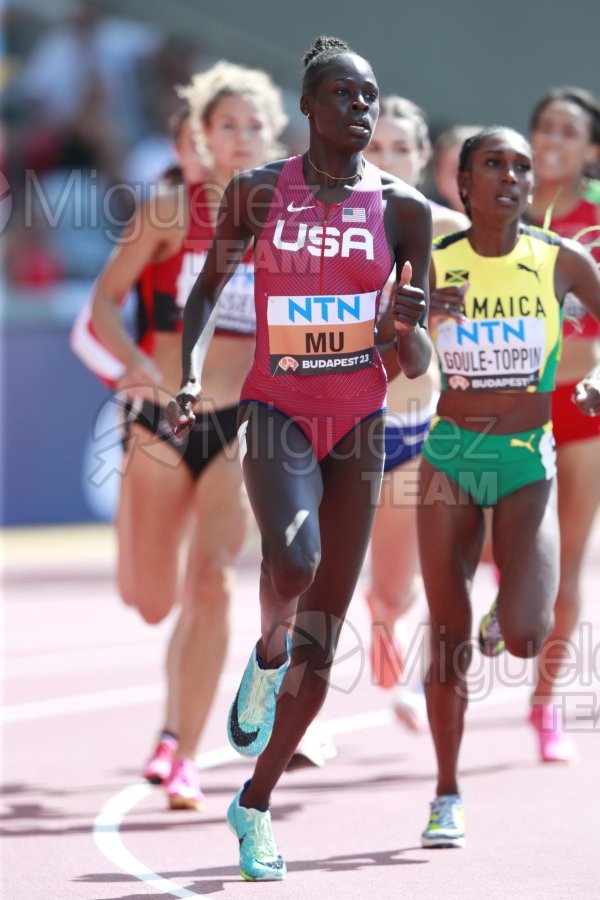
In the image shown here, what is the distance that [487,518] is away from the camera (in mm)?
6863

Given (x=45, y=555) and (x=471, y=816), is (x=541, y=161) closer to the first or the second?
(x=471, y=816)

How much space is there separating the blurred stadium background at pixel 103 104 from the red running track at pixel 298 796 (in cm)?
559

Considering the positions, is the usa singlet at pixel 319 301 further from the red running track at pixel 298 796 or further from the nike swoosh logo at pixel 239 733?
the red running track at pixel 298 796

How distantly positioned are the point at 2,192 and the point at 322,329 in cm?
1236

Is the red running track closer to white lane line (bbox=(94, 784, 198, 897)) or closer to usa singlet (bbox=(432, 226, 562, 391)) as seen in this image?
white lane line (bbox=(94, 784, 198, 897))

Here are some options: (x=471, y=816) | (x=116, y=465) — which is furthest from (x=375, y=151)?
(x=116, y=465)

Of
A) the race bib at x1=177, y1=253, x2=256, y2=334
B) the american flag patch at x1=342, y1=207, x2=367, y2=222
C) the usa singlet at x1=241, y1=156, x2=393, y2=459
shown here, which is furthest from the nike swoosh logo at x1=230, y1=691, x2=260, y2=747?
the race bib at x1=177, y1=253, x2=256, y2=334

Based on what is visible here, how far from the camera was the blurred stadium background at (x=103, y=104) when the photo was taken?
18.0 metres

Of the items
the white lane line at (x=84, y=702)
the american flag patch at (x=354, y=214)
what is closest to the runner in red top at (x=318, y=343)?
the american flag patch at (x=354, y=214)

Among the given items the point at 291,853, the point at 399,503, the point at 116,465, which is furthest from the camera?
the point at 116,465

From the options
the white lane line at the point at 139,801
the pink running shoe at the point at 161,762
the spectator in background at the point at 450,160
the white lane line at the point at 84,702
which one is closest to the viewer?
the white lane line at the point at 139,801

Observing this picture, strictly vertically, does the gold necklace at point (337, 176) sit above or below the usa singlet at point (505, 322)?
above

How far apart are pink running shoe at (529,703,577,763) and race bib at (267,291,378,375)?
2.89 m

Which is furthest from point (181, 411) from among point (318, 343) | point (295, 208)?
point (295, 208)
